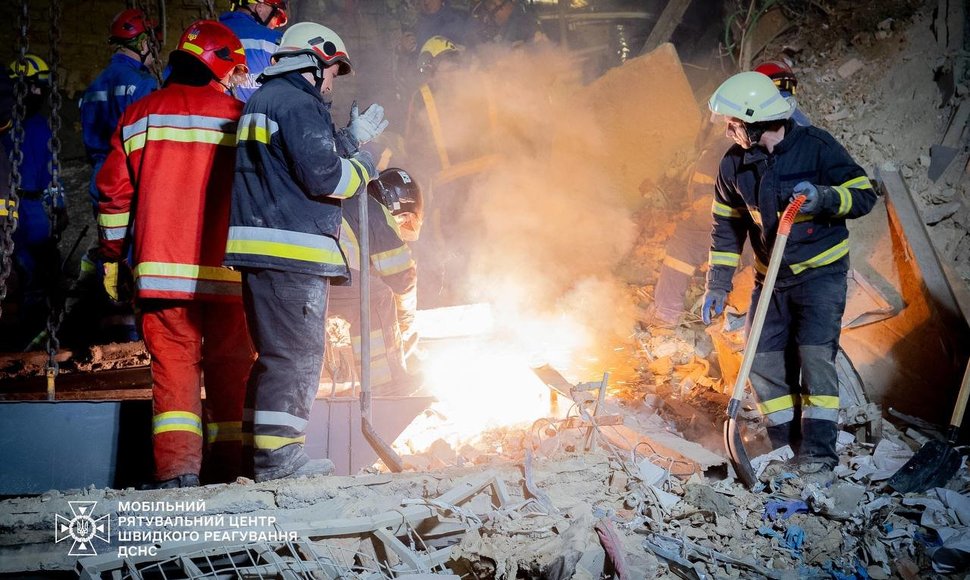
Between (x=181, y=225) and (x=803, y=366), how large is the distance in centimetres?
379

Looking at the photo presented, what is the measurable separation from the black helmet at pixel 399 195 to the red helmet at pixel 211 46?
1430 millimetres

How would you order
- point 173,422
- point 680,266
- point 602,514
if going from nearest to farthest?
point 602,514
point 173,422
point 680,266

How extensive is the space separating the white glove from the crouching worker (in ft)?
2.66

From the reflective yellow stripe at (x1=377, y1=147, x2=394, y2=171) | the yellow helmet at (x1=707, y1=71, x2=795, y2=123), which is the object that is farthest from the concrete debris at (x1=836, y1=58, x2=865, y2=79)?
the reflective yellow stripe at (x1=377, y1=147, x2=394, y2=171)

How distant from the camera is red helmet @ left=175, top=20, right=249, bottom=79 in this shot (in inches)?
132

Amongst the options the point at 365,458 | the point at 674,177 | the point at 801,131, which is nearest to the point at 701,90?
the point at 674,177

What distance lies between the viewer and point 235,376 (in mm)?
3527

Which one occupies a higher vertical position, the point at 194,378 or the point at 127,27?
the point at 127,27

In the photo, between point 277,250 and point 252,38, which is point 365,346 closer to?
point 277,250

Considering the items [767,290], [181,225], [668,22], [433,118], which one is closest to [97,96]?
[181,225]

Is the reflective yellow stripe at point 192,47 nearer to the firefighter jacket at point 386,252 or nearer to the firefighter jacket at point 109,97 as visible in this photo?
the firefighter jacket at point 386,252

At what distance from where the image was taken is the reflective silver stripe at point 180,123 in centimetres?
323

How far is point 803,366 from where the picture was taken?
3.63 metres

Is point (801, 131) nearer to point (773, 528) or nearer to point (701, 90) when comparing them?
point (773, 528)
